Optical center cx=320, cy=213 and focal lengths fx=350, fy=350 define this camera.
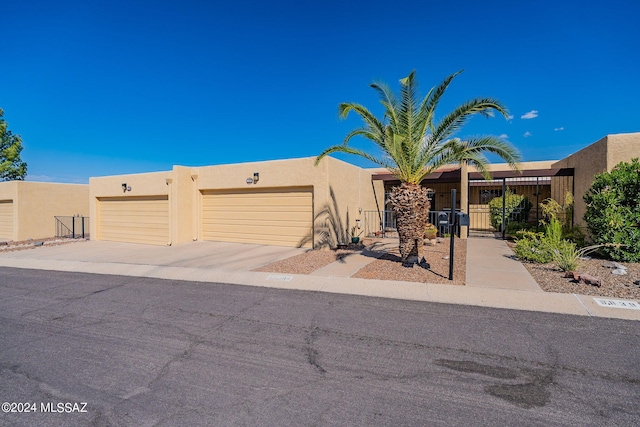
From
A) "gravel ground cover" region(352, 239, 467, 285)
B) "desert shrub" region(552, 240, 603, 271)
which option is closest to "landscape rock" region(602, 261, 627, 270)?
"desert shrub" region(552, 240, 603, 271)

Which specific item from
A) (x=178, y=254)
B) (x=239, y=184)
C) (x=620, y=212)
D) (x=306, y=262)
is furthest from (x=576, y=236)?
(x=178, y=254)

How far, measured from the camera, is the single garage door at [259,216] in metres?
13.6

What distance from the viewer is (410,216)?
370 inches

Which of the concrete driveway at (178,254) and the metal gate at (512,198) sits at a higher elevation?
the metal gate at (512,198)

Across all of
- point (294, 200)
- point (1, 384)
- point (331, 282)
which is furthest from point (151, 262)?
point (1, 384)

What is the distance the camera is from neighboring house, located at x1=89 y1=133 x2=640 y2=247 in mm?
12953

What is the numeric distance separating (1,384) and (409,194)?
8.37 meters

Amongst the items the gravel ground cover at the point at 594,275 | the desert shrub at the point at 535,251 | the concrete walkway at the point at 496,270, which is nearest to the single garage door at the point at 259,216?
the concrete walkway at the point at 496,270

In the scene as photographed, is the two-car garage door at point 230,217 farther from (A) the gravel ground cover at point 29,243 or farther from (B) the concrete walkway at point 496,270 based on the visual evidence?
(B) the concrete walkway at point 496,270

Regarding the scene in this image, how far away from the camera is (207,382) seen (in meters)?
3.60

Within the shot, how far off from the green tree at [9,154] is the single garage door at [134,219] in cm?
1670

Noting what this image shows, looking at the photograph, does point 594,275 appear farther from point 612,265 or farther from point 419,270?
point 419,270

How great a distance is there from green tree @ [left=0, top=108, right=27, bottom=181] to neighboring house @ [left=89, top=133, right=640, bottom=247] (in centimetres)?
1643

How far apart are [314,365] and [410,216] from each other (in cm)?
622
